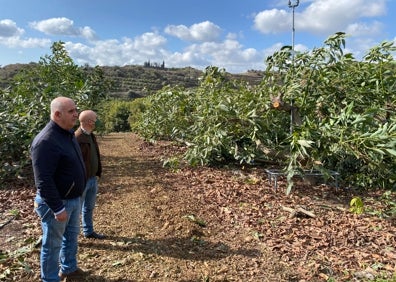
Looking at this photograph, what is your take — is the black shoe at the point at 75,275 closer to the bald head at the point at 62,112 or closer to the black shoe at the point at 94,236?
the black shoe at the point at 94,236

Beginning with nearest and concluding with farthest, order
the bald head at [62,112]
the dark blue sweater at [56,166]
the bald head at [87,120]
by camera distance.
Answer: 1. the dark blue sweater at [56,166]
2. the bald head at [62,112]
3. the bald head at [87,120]

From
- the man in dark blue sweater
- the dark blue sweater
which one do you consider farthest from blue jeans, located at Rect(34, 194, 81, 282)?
the dark blue sweater

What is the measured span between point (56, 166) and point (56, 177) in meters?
0.13

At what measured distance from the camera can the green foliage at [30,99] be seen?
6188mm

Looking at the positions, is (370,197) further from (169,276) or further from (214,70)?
(214,70)

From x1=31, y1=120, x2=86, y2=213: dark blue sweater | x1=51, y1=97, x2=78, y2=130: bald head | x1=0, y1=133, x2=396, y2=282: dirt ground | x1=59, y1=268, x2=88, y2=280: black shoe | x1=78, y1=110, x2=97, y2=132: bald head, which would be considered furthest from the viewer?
x1=78, y1=110, x2=97, y2=132: bald head

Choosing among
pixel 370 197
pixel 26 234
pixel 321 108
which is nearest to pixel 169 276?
pixel 26 234

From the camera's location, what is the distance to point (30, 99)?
7004 millimetres

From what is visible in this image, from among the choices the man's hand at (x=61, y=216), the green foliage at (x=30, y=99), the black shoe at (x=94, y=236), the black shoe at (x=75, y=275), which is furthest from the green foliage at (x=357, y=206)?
the green foliage at (x=30, y=99)

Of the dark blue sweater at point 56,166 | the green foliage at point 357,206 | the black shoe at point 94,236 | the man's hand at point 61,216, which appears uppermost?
the dark blue sweater at point 56,166

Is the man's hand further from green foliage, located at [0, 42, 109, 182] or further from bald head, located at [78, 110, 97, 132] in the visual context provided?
green foliage, located at [0, 42, 109, 182]

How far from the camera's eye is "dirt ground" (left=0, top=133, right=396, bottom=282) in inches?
129

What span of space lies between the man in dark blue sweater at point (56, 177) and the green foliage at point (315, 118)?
2873 millimetres

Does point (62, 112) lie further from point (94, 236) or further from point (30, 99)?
point (30, 99)
